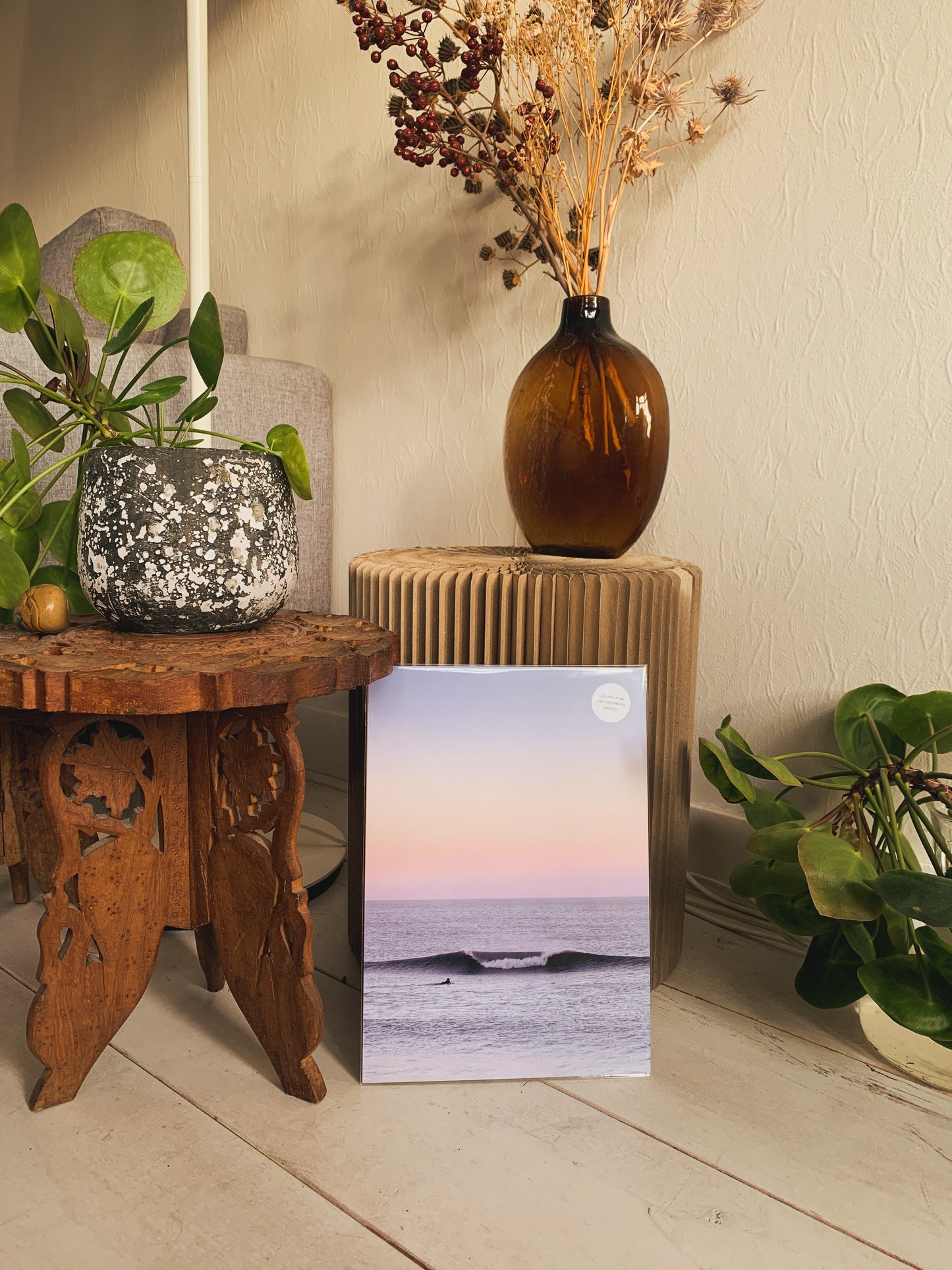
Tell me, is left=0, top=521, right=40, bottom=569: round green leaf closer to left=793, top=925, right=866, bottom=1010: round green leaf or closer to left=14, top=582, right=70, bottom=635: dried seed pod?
left=14, top=582, right=70, bottom=635: dried seed pod

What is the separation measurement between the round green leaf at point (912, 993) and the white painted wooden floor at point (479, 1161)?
0.09 meters

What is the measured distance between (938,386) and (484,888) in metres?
0.69

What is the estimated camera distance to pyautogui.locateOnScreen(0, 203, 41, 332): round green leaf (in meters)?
0.71

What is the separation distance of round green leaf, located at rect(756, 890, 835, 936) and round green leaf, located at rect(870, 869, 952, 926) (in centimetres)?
14

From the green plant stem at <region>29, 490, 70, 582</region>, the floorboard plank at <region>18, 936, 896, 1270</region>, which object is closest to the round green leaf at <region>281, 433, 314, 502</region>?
the green plant stem at <region>29, 490, 70, 582</region>

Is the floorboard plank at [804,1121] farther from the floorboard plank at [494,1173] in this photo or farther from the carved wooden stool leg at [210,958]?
the carved wooden stool leg at [210,958]

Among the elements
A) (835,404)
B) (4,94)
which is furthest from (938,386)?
(4,94)

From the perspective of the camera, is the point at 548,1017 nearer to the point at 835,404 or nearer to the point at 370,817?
the point at 370,817

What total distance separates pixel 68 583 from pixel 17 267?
0.28m

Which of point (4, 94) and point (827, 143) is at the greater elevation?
point (4, 94)

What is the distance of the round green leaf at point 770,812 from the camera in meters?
0.90

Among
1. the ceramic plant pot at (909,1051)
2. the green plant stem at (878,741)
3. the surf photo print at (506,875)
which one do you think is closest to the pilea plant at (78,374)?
the surf photo print at (506,875)

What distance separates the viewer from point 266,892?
28.6 inches

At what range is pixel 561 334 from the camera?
0.93 m
